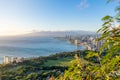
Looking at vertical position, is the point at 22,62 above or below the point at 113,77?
below

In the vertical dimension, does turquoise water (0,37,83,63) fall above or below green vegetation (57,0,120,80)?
below

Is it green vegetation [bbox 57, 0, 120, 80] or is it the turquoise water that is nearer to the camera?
green vegetation [bbox 57, 0, 120, 80]

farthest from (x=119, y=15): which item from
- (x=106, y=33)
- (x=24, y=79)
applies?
(x=24, y=79)

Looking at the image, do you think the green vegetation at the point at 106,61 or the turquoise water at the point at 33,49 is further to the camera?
the turquoise water at the point at 33,49

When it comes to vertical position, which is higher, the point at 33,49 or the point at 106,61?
the point at 106,61

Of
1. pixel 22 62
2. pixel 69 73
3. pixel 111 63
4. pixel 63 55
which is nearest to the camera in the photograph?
pixel 111 63

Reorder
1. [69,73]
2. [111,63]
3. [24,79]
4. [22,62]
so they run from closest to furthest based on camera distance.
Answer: [111,63] → [69,73] → [24,79] → [22,62]

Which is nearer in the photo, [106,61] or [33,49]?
[106,61]

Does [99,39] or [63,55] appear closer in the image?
[99,39]

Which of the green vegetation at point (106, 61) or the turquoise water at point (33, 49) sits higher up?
the green vegetation at point (106, 61)

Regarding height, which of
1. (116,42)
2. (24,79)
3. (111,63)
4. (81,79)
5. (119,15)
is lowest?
(24,79)

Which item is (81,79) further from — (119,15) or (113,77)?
(119,15)
